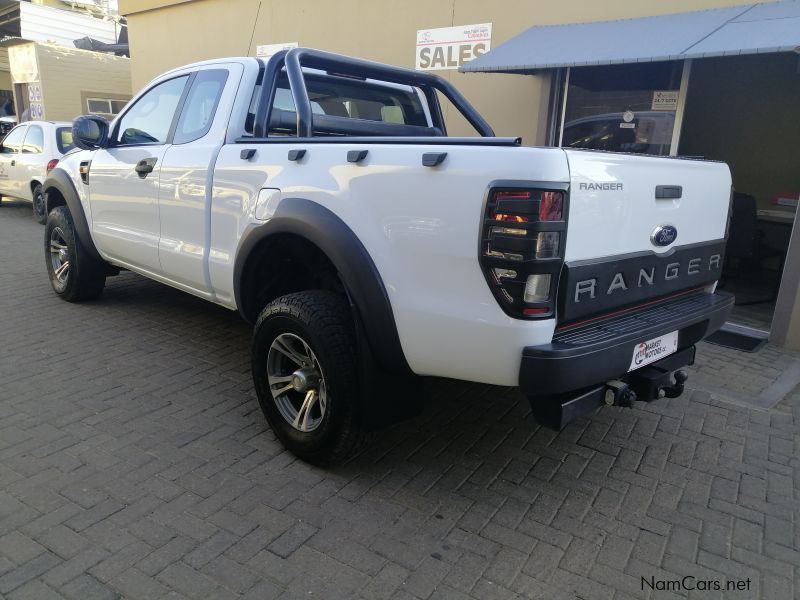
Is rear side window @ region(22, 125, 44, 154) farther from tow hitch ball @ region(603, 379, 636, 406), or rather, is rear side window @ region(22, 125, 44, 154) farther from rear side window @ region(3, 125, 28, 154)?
tow hitch ball @ region(603, 379, 636, 406)

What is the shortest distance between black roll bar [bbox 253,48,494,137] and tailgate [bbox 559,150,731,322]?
163 cm

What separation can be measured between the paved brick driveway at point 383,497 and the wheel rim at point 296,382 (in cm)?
25

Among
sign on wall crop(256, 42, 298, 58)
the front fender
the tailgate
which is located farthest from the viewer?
sign on wall crop(256, 42, 298, 58)

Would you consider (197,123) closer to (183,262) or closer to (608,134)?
(183,262)

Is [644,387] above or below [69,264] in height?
above

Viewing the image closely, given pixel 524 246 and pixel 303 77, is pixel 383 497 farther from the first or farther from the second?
pixel 303 77

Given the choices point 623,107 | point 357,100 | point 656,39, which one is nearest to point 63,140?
point 357,100

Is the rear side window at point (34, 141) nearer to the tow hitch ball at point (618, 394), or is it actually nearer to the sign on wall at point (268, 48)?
the sign on wall at point (268, 48)

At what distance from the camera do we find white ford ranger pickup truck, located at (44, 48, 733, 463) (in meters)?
2.15

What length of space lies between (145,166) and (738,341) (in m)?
4.90

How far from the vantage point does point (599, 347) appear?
7.41 feet

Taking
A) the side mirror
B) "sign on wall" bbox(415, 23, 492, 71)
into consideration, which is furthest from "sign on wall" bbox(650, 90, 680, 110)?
the side mirror

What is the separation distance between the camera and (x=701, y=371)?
4398 mm

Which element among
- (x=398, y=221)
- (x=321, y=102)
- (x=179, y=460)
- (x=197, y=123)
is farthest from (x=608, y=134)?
(x=179, y=460)
